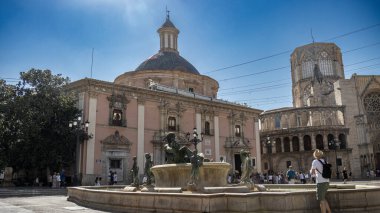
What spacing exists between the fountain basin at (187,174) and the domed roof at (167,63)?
24.7 metres

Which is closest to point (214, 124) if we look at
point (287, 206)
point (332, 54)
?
point (287, 206)

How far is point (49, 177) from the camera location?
76.1ft

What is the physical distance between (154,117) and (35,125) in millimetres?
9609

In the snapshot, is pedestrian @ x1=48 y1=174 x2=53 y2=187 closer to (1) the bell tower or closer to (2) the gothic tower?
(1) the bell tower

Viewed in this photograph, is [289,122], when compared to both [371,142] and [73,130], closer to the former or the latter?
[371,142]

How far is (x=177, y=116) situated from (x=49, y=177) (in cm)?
1141

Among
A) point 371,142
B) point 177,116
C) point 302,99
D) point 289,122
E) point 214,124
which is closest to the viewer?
point 177,116

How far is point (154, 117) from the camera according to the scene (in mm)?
27875

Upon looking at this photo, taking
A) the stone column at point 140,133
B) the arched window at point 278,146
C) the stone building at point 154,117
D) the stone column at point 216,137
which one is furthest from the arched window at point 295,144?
the stone column at point 140,133

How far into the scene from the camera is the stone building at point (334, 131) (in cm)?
4141

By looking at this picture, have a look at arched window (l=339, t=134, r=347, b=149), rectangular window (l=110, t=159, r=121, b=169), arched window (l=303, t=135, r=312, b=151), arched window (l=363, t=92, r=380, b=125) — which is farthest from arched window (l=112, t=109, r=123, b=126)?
arched window (l=363, t=92, r=380, b=125)

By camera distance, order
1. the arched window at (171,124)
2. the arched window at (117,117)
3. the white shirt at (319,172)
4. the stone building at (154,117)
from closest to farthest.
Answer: the white shirt at (319,172) < the stone building at (154,117) < the arched window at (117,117) < the arched window at (171,124)

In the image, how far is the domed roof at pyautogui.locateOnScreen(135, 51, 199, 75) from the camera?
116 feet

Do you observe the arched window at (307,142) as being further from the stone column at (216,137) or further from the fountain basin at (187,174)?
the fountain basin at (187,174)
